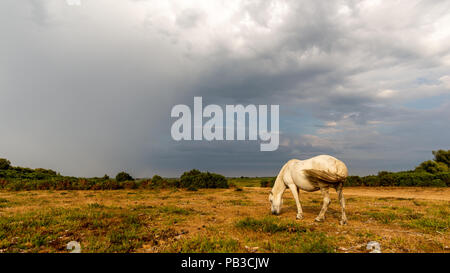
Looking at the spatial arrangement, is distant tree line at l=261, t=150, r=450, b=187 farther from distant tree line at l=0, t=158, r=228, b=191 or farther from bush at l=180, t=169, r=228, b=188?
distant tree line at l=0, t=158, r=228, b=191

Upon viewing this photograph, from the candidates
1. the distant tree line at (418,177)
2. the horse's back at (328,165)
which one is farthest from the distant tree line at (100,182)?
the horse's back at (328,165)

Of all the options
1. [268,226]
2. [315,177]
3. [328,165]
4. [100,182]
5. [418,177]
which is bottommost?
[100,182]

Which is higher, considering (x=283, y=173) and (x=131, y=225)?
(x=283, y=173)

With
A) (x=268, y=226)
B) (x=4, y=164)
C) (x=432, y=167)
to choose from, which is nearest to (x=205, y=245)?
(x=268, y=226)

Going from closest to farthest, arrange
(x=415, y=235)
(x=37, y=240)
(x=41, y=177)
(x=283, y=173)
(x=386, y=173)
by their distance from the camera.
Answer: (x=37, y=240)
(x=415, y=235)
(x=283, y=173)
(x=386, y=173)
(x=41, y=177)

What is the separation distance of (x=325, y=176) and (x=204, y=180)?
27.6 m

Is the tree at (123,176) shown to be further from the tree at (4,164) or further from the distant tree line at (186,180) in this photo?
the tree at (4,164)

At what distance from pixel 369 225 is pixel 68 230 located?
35.2 ft

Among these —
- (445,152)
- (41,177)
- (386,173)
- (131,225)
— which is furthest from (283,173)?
(445,152)

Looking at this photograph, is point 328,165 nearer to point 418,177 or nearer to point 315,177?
point 315,177

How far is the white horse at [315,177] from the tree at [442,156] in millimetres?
48832

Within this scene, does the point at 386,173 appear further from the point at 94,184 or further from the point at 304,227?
the point at 94,184

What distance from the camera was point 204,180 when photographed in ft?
110

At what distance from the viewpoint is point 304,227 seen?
6992 millimetres
